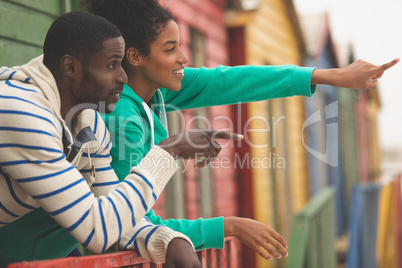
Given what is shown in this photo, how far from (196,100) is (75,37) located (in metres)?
0.80

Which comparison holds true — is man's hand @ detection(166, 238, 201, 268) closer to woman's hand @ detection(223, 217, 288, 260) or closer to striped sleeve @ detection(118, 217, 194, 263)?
striped sleeve @ detection(118, 217, 194, 263)

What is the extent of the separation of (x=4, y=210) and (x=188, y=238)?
1.87ft

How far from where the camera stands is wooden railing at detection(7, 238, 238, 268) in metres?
1.29

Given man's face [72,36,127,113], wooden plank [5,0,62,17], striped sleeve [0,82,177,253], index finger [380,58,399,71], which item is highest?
wooden plank [5,0,62,17]

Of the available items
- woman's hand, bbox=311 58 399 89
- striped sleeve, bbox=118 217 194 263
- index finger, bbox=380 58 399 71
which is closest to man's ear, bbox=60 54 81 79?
striped sleeve, bbox=118 217 194 263

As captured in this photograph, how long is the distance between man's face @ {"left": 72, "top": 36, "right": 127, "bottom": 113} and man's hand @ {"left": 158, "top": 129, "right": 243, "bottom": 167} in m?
0.23

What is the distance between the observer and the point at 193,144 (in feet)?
5.33

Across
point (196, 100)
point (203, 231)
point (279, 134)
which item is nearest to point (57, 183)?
point (203, 231)

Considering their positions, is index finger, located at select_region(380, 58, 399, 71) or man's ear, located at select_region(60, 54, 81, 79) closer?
man's ear, located at select_region(60, 54, 81, 79)

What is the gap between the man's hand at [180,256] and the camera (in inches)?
60.9

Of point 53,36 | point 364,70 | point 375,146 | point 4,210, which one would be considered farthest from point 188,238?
point 375,146

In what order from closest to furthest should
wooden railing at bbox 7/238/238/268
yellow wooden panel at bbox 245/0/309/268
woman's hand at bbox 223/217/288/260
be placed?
wooden railing at bbox 7/238/238/268 < woman's hand at bbox 223/217/288/260 < yellow wooden panel at bbox 245/0/309/268

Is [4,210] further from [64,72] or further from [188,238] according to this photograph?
[188,238]

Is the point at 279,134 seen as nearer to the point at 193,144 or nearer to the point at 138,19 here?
the point at 138,19
